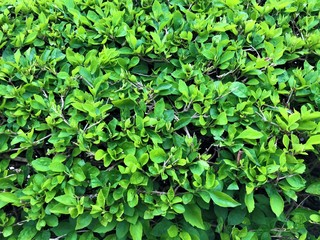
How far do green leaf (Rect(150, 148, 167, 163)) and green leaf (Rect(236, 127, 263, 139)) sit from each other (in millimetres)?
365

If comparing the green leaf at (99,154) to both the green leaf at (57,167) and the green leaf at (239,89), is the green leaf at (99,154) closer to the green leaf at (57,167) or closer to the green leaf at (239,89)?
the green leaf at (57,167)

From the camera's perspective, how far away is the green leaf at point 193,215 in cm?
175

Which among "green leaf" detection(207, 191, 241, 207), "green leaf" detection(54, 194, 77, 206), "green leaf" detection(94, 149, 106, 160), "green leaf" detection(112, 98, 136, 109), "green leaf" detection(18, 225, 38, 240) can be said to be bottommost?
"green leaf" detection(18, 225, 38, 240)

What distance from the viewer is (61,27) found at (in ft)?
7.63

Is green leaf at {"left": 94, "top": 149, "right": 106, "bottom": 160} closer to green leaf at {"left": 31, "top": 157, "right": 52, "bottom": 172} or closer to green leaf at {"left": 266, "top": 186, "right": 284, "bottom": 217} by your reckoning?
green leaf at {"left": 31, "top": 157, "right": 52, "bottom": 172}

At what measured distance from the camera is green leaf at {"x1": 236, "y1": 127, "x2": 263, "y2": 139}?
179 centimetres

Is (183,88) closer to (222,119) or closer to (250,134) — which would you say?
(222,119)

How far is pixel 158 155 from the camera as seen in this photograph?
175cm

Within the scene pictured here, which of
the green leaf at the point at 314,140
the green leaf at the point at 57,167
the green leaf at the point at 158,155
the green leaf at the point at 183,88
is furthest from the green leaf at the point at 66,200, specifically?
the green leaf at the point at 314,140

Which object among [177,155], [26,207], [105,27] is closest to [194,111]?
[177,155]

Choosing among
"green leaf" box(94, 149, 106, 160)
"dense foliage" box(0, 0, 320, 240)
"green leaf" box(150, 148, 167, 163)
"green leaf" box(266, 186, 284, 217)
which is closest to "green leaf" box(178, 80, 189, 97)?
"dense foliage" box(0, 0, 320, 240)

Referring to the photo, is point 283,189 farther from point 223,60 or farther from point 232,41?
point 232,41

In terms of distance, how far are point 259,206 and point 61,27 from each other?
1534 mm

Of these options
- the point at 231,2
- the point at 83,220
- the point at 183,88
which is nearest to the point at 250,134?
the point at 183,88
